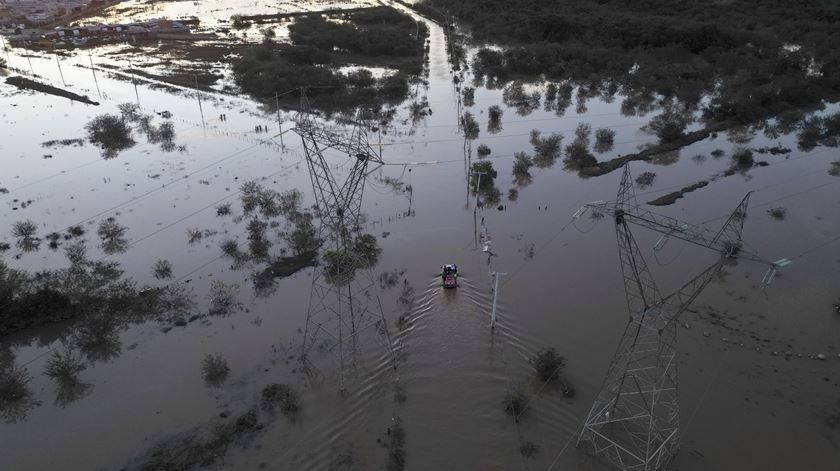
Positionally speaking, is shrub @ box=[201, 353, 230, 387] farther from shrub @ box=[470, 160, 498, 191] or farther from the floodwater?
shrub @ box=[470, 160, 498, 191]

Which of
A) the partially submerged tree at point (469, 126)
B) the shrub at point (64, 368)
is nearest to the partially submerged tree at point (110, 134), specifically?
the shrub at point (64, 368)

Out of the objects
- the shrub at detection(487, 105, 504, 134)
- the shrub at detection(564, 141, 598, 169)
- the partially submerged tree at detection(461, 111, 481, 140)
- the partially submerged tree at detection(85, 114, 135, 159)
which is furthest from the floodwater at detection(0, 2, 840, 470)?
the shrub at detection(487, 105, 504, 134)

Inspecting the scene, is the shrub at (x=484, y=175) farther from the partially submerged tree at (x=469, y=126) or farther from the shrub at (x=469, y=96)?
the shrub at (x=469, y=96)

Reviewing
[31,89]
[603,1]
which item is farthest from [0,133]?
[603,1]

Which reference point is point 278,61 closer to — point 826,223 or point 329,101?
point 329,101

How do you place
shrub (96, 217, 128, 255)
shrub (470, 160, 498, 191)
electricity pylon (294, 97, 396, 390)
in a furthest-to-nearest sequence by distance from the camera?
shrub (470, 160, 498, 191), shrub (96, 217, 128, 255), electricity pylon (294, 97, 396, 390)

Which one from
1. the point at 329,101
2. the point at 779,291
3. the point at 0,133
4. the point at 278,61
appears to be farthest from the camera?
the point at 278,61
